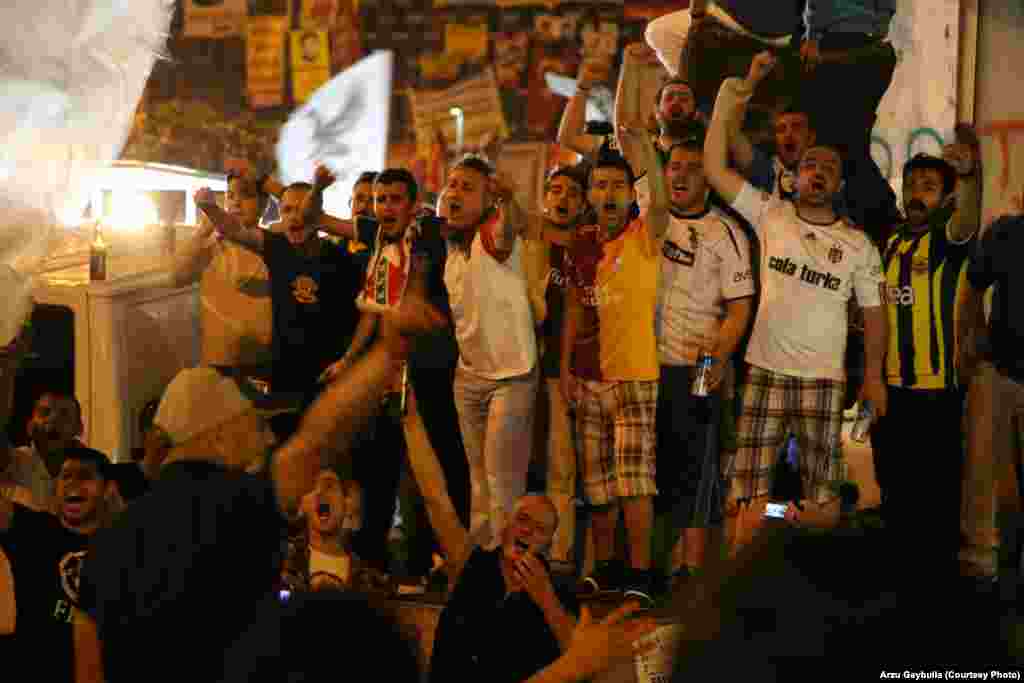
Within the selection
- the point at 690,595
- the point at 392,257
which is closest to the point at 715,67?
the point at 392,257

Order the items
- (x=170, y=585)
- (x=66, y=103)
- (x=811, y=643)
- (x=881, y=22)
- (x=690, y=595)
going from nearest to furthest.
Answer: (x=811, y=643) < (x=690, y=595) < (x=170, y=585) < (x=66, y=103) < (x=881, y=22)

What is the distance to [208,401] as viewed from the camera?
6.27m

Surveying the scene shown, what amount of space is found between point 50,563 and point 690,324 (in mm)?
2277

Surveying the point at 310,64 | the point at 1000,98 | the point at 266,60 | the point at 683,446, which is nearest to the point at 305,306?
the point at 683,446

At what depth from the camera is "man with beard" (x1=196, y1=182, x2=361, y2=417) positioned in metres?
6.30

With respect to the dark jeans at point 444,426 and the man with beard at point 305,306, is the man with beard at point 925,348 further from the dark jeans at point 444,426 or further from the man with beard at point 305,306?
the man with beard at point 305,306

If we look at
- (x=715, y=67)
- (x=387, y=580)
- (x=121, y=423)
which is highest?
(x=715, y=67)

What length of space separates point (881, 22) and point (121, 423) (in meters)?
3.32

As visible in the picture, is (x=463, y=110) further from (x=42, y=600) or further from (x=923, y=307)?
(x=42, y=600)

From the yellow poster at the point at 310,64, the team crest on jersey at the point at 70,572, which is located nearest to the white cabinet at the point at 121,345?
the team crest on jersey at the point at 70,572

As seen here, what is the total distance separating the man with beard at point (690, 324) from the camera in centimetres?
574

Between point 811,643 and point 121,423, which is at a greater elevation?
point 811,643

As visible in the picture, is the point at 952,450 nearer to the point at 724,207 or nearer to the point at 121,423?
the point at 724,207

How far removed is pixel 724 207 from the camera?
606 cm
